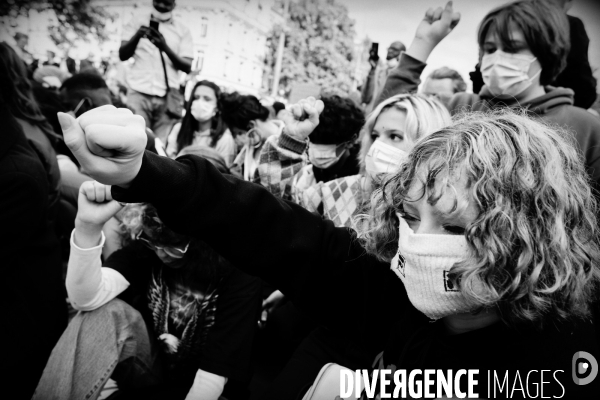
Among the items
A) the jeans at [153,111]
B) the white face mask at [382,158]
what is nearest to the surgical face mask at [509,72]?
the white face mask at [382,158]

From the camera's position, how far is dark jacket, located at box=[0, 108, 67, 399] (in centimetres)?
199

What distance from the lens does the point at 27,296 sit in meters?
2.08

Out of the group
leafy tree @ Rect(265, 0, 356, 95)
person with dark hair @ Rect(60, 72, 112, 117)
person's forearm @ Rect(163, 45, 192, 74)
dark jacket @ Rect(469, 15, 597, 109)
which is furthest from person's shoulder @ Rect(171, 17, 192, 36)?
leafy tree @ Rect(265, 0, 356, 95)

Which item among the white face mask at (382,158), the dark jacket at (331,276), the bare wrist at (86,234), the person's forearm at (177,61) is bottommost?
the bare wrist at (86,234)

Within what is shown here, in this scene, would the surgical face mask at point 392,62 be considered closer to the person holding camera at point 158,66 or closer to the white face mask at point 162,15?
the person holding camera at point 158,66

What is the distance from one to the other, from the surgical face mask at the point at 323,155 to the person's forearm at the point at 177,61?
2912mm

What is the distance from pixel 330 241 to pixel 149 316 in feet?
4.28

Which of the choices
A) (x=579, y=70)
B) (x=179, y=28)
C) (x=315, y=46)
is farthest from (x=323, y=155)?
(x=315, y=46)

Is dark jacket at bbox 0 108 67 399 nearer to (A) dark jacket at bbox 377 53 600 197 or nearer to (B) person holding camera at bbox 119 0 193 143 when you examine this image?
(A) dark jacket at bbox 377 53 600 197

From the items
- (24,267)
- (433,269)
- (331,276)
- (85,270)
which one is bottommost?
(24,267)

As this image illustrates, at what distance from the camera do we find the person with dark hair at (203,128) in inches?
192

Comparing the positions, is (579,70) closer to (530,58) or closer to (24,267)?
(530,58)

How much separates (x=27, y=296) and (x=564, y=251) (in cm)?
236

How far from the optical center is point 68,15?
8.70 meters
